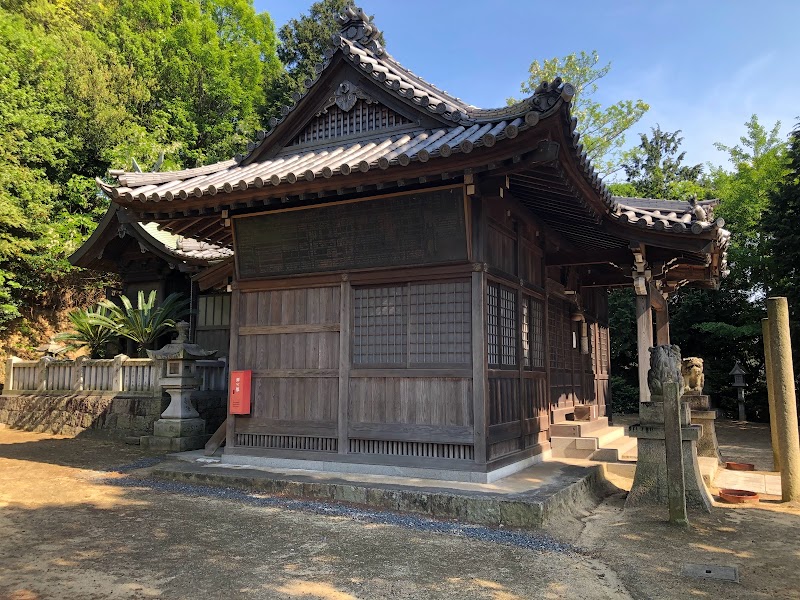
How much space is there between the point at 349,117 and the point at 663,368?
21.4ft

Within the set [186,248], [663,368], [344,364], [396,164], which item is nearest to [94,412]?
[186,248]

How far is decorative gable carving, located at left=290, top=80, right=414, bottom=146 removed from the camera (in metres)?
9.41

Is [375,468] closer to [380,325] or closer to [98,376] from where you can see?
[380,325]

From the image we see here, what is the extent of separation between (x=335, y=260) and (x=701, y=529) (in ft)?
20.6

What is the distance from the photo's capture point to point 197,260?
575 inches

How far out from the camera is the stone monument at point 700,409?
11.6 meters

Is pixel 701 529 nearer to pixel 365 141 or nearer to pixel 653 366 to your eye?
pixel 653 366

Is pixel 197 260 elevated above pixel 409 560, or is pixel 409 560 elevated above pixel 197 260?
pixel 197 260

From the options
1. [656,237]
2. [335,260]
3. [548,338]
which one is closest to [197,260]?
[335,260]

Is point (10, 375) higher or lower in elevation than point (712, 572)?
higher

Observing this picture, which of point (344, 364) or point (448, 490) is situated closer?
point (448, 490)

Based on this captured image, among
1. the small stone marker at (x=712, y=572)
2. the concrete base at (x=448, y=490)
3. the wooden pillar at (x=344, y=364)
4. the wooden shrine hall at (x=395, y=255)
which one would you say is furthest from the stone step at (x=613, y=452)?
the wooden pillar at (x=344, y=364)

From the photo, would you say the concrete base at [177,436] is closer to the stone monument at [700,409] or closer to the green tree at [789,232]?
the stone monument at [700,409]

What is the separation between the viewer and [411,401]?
826cm
